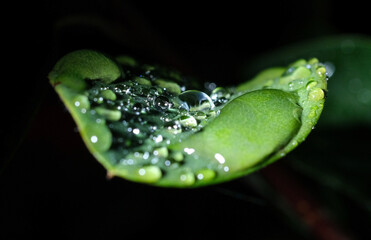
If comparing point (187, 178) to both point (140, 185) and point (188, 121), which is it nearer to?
point (188, 121)

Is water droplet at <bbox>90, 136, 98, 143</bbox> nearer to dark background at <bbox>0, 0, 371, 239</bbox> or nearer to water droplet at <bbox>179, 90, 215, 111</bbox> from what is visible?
water droplet at <bbox>179, 90, 215, 111</bbox>

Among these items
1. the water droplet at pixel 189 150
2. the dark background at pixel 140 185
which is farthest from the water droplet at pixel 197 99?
the dark background at pixel 140 185

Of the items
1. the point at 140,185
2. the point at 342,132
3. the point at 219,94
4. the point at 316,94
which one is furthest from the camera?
the point at 140,185

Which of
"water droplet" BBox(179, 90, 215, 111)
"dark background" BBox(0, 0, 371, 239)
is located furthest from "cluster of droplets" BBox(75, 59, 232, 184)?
"dark background" BBox(0, 0, 371, 239)

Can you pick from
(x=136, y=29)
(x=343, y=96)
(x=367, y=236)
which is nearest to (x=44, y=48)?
(x=136, y=29)

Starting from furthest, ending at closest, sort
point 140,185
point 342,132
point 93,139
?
point 140,185 < point 342,132 < point 93,139

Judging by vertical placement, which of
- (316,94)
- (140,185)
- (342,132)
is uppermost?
(316,94)

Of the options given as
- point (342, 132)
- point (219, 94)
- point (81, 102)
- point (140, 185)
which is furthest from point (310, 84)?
point (140, 185)
